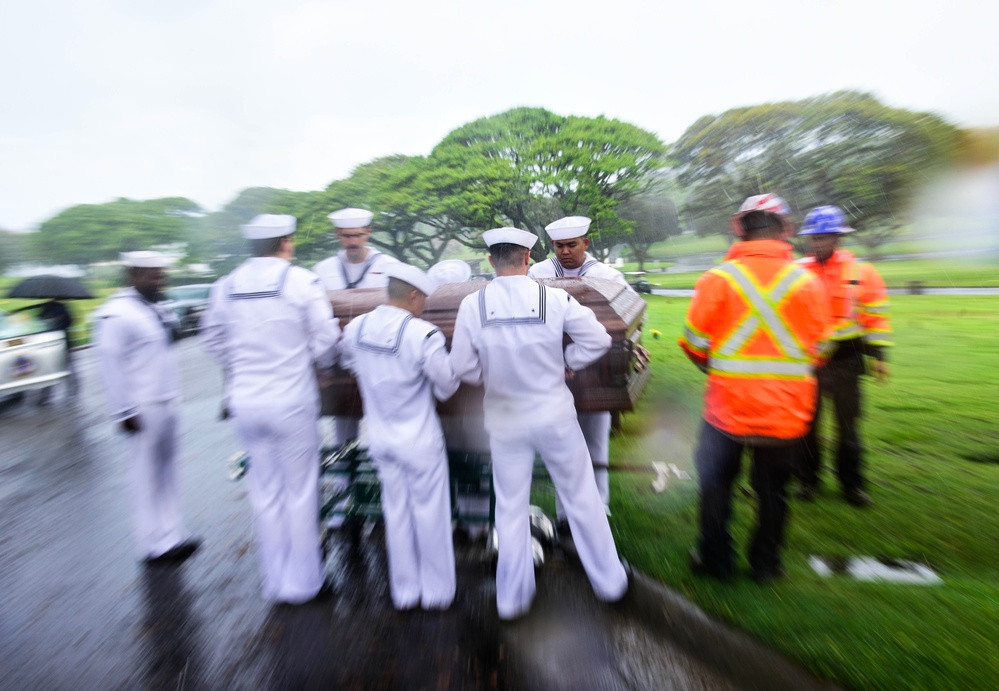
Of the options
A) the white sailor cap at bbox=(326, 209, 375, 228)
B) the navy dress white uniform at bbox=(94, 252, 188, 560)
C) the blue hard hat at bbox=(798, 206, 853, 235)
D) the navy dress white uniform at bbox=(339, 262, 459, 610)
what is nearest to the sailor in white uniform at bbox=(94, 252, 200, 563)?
the navy dress white uniform at bbox=(94, 252, 188, 560)

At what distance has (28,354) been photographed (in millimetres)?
7512

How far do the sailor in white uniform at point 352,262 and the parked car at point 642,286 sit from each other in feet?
6.32

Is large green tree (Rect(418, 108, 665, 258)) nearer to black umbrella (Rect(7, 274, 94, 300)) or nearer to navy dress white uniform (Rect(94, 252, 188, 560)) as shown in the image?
navy dress white uniform (Rect(94, 252, 188, 560))

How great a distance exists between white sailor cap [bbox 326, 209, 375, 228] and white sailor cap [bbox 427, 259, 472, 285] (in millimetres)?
572

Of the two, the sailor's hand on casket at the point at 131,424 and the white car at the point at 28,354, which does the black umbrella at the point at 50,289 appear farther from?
the sailor's hand on casket at the point at 131,424

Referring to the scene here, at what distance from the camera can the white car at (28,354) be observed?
7320mm

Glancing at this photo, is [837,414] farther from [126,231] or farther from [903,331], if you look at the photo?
[126,231]

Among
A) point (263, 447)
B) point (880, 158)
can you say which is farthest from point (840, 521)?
point (263, 447)

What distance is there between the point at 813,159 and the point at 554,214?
170 cm

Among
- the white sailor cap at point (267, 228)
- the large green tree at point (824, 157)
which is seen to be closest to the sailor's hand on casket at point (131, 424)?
the white sailor cap at point (267, 228)

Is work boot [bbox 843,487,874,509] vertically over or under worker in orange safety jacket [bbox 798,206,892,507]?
under

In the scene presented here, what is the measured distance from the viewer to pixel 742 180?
3410mm

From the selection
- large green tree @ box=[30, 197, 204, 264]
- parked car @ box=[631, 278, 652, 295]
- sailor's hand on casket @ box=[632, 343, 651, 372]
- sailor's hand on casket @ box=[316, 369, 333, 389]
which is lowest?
sailor's hand on casket @ box=[632, 343, 651, 372]

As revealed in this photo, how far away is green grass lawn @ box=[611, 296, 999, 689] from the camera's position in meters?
2.12
